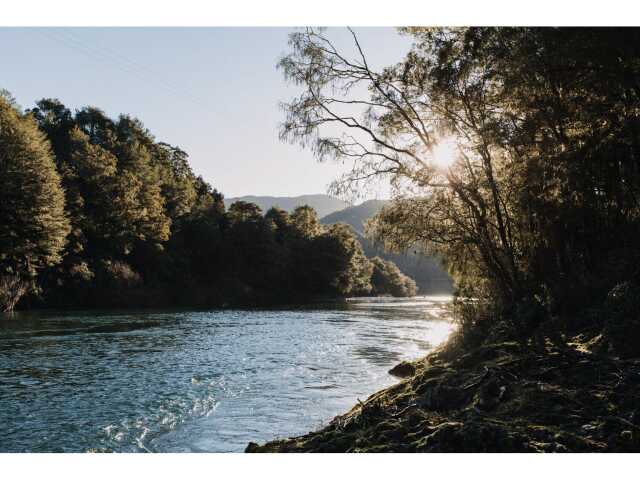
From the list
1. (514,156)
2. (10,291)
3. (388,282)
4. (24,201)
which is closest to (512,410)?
(514,156)

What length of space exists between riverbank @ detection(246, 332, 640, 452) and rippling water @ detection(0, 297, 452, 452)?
2580 millimetres

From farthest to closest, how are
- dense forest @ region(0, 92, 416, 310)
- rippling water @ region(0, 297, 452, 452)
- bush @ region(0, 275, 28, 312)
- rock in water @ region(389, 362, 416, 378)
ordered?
dense forest @ region(0, 92, 416, 310), bush @ region(0, 275, 28, 312), rock in water @ region(389, 362, 416, 378), rippling water @ region(0, 297, 452, 452)

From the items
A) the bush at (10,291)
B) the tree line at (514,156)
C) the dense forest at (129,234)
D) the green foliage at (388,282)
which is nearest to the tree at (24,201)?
the dense forest at (129,234)

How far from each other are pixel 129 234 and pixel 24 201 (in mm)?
19651

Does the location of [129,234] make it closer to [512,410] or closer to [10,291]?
[10,291]

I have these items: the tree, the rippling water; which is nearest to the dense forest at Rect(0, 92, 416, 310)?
the tree

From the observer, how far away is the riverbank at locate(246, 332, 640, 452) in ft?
20.0

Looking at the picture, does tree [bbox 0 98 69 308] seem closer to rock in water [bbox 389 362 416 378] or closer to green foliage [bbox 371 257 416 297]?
rock in water [bbox 389 362 416 378]

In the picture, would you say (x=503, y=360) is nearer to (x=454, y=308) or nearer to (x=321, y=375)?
(x=454, y=308)

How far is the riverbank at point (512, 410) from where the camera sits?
6.10 meters

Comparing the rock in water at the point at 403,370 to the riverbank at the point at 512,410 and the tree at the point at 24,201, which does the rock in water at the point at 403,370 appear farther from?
the tree at the point at 24,201

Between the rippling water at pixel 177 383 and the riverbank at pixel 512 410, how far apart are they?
258 centimetres

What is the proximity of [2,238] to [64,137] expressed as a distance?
40.3m
